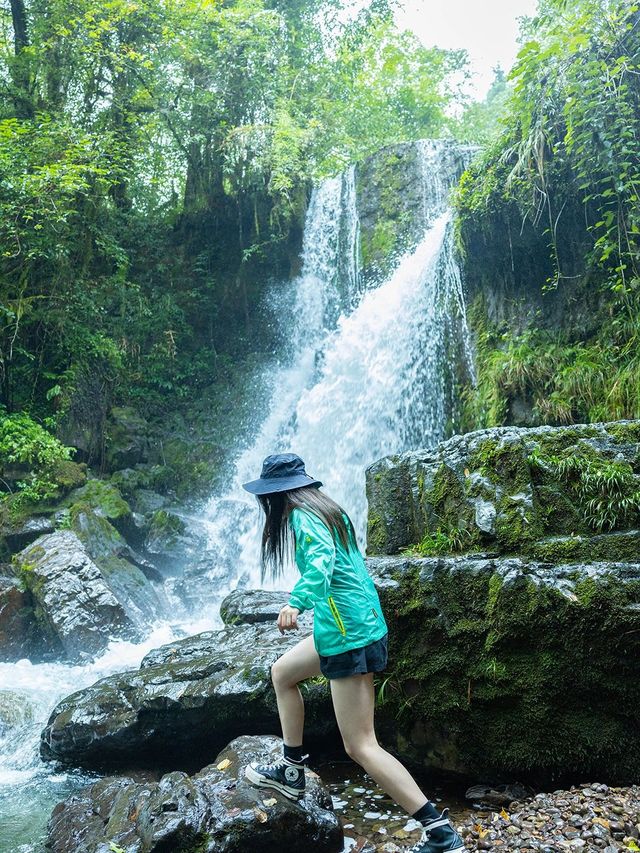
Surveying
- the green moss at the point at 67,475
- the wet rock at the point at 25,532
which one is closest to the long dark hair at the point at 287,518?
the wet rock at the point at 25,532

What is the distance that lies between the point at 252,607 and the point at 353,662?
413cm

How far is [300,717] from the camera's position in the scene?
3145 millimetres

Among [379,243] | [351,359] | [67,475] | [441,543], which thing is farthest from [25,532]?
[379,243]

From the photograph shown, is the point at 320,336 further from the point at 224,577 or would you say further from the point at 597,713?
the point at 597,713

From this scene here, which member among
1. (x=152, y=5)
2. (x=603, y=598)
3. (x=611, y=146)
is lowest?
(x=603, y=598)

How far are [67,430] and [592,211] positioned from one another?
990 centimetres

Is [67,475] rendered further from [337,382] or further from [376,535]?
[376,535]

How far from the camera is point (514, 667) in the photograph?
368cm

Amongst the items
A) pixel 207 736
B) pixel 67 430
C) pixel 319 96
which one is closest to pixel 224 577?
pixel 67 430

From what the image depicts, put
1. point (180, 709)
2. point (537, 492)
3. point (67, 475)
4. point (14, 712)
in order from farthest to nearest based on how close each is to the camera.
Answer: point (67, 475), point (14, 712), point (180, 709), point (537, 492)

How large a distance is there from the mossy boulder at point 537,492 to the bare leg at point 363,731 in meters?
1.63

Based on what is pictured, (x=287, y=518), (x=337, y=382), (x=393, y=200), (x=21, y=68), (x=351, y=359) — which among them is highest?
(x=21, y=68)

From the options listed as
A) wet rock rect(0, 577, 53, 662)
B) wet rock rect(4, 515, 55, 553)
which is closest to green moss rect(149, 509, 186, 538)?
wet rock rect(4, 515, 55, 553)

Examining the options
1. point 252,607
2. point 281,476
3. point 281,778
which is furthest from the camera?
point 252,607
